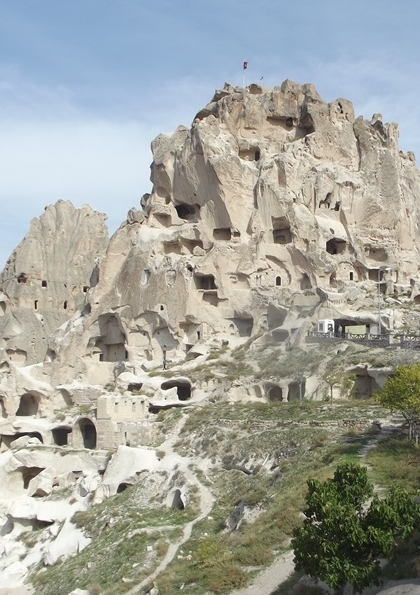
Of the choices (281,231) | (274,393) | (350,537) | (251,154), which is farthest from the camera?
(251,154)

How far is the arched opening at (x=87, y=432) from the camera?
127 feet

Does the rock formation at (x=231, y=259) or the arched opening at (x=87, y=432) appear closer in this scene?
the arched opening at (x=87, y=432)

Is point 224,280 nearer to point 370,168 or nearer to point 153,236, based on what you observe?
point 153,236

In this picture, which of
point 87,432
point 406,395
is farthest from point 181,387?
point 406,395

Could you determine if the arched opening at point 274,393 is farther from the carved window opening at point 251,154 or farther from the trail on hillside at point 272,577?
the carved window opening at point 251,154

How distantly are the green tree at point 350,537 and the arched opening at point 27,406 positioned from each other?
34910mm

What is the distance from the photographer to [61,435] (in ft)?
133

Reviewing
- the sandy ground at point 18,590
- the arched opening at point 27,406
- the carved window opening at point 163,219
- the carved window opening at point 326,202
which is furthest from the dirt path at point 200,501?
the carved window opening at point 326,202

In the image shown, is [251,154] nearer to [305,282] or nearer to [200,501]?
[305,282]

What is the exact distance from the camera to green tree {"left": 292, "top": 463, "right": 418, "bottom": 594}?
12375 mm

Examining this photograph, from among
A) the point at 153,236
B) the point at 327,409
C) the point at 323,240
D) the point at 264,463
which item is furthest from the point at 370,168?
the point at 264,463

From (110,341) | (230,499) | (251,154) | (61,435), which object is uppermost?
(251,154)

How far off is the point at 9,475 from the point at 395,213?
34114 mm

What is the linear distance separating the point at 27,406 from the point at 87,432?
8518 millimetres
